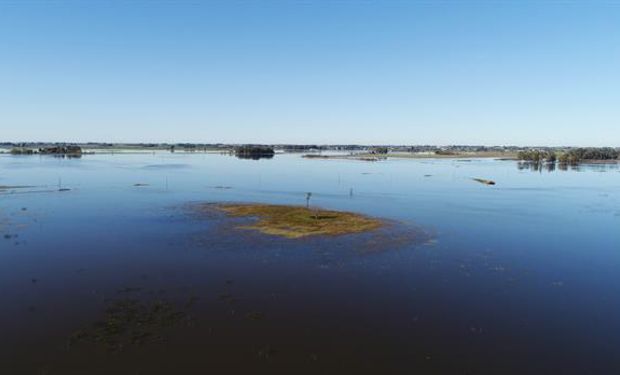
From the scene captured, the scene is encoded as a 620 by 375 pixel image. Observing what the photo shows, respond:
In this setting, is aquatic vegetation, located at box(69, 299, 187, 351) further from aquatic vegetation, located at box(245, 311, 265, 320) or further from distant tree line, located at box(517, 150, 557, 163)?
distant tree line, located at box(517, 150, 557, 163)

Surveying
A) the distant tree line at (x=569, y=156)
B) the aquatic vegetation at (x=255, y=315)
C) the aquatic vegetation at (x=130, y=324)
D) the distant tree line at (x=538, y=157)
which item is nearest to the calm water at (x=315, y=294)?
the aquatic vegetation at (x=255, y=315)

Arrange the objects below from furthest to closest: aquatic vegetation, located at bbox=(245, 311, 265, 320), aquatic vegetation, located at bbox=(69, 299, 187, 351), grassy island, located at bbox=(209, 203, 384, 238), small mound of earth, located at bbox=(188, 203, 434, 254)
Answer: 1. grassy island, located at bbox=(209, 203, 384, 238)
2. small mound of earth, located at bbox=(188, 203, 434, 254)
3. aquatic vegetation, located at bbox=(245, 311, 265, 320)
4. aquatic vegetation, located at bbox=(69, 299, 187, 351)

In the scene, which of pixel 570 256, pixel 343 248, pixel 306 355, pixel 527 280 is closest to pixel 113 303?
pixel 306 355

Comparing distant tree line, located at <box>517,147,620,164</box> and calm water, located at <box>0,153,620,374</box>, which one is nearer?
calm water, located at <box>0,153,620,374</box>

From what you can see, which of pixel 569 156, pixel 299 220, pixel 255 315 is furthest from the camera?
pixel 569 156

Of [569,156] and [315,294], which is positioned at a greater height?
[569,156]

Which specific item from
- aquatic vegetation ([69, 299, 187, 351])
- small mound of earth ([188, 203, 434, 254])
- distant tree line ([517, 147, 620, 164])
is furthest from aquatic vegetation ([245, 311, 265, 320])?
distant tree line ([517, 147, 620, 164])

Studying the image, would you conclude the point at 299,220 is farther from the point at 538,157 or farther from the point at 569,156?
the point at 569,156

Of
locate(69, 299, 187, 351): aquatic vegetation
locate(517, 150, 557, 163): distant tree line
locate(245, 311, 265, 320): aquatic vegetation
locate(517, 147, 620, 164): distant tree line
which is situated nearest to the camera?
locate(69, 299, 187, 351): aquatic vegetation

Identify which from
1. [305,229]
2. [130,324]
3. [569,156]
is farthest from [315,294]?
[569,156]
